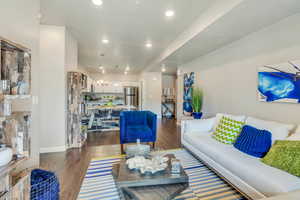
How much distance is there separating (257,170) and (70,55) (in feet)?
13.4

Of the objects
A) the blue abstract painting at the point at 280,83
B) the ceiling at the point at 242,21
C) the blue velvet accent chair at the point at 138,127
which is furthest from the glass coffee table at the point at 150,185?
the ceiling at the point at 242,21

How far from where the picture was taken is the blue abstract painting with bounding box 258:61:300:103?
7.22 ft

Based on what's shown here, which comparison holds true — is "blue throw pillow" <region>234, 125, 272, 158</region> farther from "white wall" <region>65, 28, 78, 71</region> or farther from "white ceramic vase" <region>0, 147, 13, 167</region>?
"white wall" <region>65, 28, 78, 71</region>

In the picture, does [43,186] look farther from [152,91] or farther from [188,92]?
[152,91]

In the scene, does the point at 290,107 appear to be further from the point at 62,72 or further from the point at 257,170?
the point at 62,72

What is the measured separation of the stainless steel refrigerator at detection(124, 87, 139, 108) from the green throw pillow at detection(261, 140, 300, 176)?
8.06 metres

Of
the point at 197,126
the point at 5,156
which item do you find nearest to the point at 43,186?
the point at 5,156

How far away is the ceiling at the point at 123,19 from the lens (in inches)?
98.1

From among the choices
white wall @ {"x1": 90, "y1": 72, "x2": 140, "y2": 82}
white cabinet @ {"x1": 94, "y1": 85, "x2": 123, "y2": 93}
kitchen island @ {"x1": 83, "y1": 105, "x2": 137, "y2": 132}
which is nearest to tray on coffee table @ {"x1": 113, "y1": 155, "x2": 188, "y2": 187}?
kitchen island @ {"x1": 83, "y1": 105, "x2": 137, "y2": 132}

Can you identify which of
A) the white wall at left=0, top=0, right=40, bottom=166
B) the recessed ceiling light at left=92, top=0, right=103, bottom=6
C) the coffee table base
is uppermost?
the recessed ceiling light at left=92, top=0, right=103, bottom=6

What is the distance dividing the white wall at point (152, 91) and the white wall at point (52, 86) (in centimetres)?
512

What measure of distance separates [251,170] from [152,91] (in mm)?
6682

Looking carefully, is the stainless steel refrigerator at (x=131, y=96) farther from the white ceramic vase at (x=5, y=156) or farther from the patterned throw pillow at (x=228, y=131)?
the white ceramic vase at (x=5, y=156)

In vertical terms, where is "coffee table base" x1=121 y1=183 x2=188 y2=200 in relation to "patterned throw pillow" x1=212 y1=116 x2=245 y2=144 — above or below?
below
